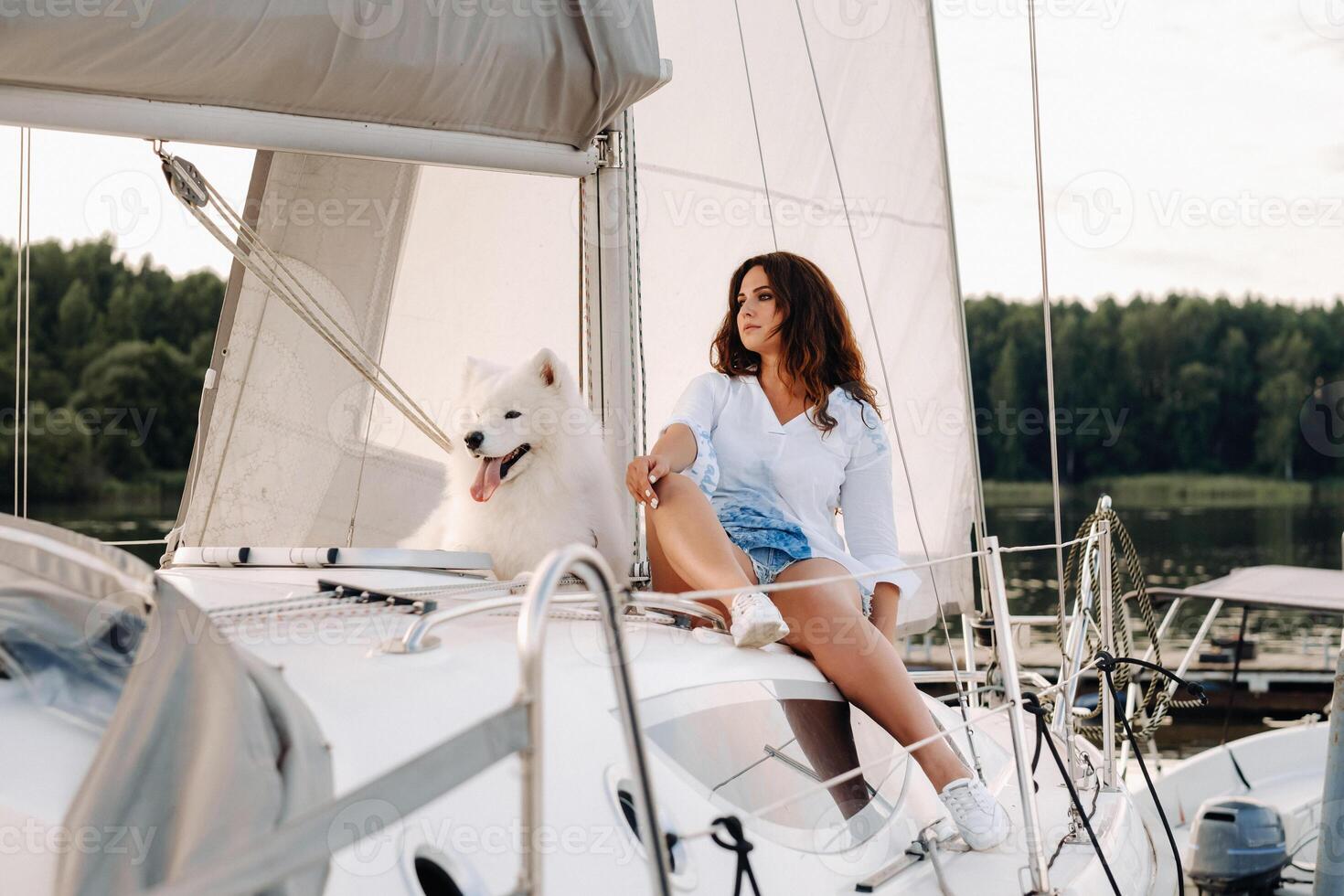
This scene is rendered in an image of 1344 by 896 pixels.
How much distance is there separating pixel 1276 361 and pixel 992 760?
34765mm

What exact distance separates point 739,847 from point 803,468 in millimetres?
1287

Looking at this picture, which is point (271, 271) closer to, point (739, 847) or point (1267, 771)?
point (739, 847)

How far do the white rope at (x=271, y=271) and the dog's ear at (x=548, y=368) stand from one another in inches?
13.5

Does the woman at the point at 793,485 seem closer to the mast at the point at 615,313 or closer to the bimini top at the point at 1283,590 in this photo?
the mast at the point at 615,313

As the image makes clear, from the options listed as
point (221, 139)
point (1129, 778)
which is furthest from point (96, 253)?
point (221, 139)

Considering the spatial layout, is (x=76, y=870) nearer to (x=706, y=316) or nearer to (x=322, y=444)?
(x=322, y=444)

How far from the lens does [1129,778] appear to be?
305 inches

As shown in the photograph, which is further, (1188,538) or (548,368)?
(1188,538)

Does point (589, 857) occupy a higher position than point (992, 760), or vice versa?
point (589, 857)

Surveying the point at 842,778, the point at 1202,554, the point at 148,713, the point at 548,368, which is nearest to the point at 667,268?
the point at 548,368

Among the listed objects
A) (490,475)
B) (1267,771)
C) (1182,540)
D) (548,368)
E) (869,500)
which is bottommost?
(1182,540)

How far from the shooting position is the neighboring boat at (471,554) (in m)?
1.54

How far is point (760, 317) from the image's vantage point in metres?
3.34

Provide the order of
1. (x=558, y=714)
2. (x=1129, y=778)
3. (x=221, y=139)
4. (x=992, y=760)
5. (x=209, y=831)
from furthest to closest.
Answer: (x=1129, y=778)
(x=992, y=760)
(x=221, y=139)
(x=558, y=714)
(x=209, y=831)
